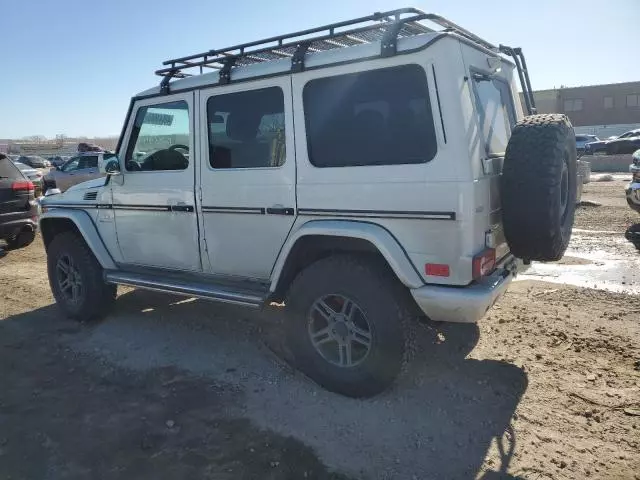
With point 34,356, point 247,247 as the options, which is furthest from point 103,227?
point 247,247

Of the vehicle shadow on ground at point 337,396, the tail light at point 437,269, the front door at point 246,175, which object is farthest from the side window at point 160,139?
the tail light at point 437,269

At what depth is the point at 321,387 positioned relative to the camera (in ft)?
12.0

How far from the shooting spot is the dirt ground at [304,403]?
2.83 metres

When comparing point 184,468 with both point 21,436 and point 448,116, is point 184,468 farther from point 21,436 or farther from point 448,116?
point 448,116

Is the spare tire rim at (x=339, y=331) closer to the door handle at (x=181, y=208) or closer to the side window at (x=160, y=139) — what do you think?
the door handle at (x=181, y=208)

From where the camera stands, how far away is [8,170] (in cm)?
854

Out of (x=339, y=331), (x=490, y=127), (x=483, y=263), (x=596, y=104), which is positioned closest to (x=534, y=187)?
(x=483, y=263)

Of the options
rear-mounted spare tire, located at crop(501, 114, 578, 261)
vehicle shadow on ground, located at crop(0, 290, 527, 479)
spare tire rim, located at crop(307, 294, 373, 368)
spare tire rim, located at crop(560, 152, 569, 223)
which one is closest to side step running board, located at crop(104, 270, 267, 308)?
spare tire rim, located at crop(307, 294, 373, 368)

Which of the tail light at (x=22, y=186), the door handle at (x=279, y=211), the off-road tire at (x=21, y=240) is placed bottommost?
the off-road tire at (x=21, y=240)

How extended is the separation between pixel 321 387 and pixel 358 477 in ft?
3.32

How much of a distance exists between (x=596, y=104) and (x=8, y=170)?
5473cm

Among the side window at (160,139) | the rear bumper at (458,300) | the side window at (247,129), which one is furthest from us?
the side window at (160,139)

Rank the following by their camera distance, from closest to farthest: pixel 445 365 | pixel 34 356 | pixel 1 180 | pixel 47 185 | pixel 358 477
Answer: pixel 358 477, pixel 445 365, pixel 34 356, pixel 1 180, pixel 47 185

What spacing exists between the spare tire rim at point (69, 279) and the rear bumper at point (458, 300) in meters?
3.63
